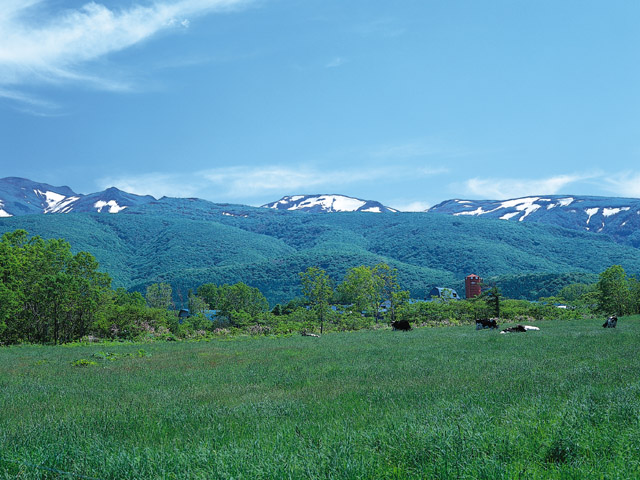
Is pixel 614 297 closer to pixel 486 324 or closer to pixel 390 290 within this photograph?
pixel 390 290

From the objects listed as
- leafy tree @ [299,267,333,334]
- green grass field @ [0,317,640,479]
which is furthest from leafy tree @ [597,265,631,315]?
green grass field @ [0,317,640,479]

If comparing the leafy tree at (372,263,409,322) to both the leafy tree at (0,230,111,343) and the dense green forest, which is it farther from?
the leafy tree at (0,230,111,343)

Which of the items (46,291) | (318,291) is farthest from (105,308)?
(318,291)

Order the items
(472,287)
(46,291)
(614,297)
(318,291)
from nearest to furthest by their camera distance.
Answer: (46,291), (614,297), (318,291), (472,287)

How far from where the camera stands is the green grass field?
4.05 metres

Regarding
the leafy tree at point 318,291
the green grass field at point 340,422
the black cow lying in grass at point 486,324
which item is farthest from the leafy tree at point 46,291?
the black cow lying in grass at point 486,324

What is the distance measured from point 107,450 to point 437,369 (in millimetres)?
8546

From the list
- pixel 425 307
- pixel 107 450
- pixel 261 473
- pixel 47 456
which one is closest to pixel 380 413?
pixel 261 473

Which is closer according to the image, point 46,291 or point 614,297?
point 46,291

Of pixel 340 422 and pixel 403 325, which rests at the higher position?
pixel 340 422

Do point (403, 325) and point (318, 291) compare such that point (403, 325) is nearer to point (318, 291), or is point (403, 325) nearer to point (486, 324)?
point (486, 324)

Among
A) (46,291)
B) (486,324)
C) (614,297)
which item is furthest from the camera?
(614,297)

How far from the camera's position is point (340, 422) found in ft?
19.5

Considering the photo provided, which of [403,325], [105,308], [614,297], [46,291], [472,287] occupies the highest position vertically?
[46,291]
